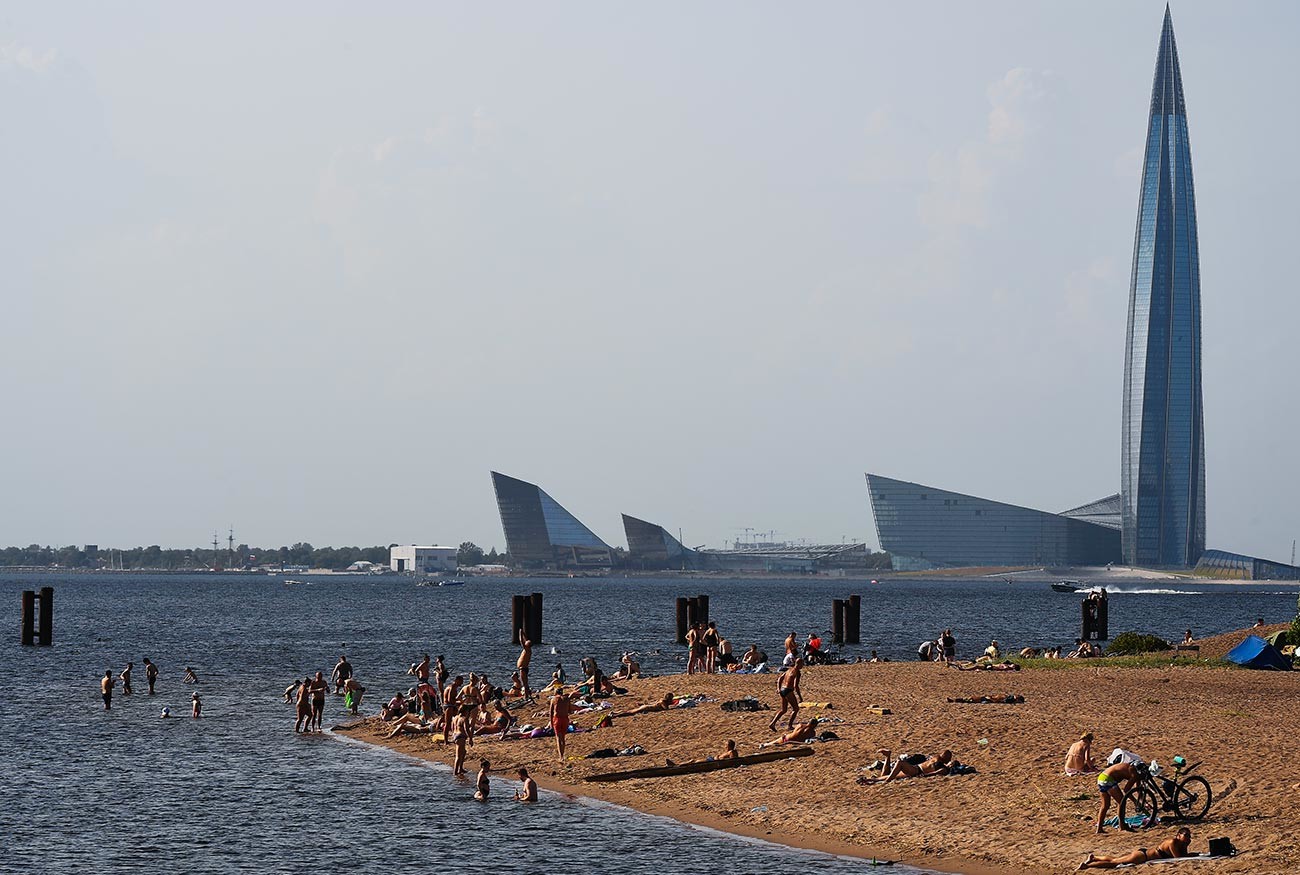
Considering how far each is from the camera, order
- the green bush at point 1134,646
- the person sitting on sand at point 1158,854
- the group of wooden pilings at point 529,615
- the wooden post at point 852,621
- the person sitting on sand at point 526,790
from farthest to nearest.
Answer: the group of wooden pilings at point 529,615 < the wooden post at point 852,621 < the green bush at point 1134,646 < the person sitting on sand at point 526,790 < the person sitting on sand at point 1158,854

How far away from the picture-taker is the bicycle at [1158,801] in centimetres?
2091

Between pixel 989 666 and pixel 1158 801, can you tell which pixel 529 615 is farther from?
pixel 1158 801

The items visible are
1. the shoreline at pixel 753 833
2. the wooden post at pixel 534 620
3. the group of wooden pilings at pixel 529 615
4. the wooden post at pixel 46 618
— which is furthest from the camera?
the wooden post at pixel 534 620

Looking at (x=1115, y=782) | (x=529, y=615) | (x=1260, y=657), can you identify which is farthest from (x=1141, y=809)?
(x=529, y=615)

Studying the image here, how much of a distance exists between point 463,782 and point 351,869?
293 inches

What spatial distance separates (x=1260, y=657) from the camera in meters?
41.4

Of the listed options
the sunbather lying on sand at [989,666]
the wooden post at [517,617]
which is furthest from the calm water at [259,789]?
the sunbather lying on sand at [989,666]

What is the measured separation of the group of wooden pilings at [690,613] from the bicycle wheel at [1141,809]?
4877cm

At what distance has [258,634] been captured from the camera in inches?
3406

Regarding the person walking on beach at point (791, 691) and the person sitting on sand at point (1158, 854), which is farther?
the person walking on beach at point (791, 691)

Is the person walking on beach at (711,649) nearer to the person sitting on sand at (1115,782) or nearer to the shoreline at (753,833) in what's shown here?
the shoreline at (753,833)

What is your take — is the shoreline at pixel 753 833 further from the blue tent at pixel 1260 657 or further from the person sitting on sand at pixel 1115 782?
the blue tent at pixel 1260 657

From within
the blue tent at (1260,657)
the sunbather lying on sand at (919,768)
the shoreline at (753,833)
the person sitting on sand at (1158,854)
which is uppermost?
the blue tent at (1260,657)

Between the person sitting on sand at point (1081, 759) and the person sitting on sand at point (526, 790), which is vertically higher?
the person sitting on sand at point (1081, 759)
